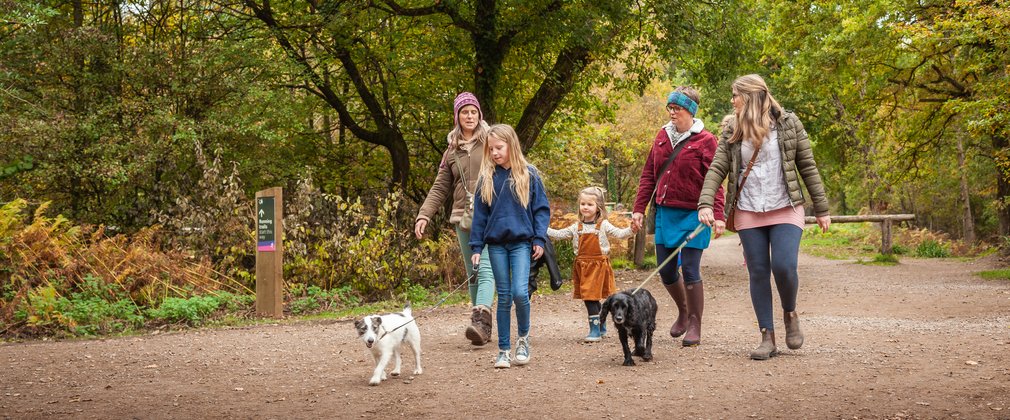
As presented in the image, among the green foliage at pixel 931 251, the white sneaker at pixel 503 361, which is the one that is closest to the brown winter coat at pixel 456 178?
the white sneaker at pixel 503 361

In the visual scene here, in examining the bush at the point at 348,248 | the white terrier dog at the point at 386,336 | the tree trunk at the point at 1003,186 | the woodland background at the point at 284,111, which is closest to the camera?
the white terrier dog at the point at 386,336

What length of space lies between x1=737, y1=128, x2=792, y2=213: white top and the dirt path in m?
1.14

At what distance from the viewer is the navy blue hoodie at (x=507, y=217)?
21.5 feet

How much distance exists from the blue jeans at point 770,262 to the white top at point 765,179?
197 millimetres

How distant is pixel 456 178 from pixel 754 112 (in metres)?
2.64

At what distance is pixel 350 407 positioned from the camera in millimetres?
5438

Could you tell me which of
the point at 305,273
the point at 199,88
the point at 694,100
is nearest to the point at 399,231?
the point at 305,273

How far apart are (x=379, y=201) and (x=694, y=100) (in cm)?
734

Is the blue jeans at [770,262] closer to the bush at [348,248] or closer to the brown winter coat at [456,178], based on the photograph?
the brown winter coat at [456,178]

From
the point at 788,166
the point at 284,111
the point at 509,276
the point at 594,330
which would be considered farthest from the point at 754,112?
the point at 284,111

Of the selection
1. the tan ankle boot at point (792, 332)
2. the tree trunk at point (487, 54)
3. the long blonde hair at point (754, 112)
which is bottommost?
the tan ankle boot at point (792, 332)

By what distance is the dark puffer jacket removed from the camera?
6.50m

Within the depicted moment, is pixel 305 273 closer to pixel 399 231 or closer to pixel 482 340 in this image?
pixel 399 231

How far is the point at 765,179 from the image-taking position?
6.57 metres
